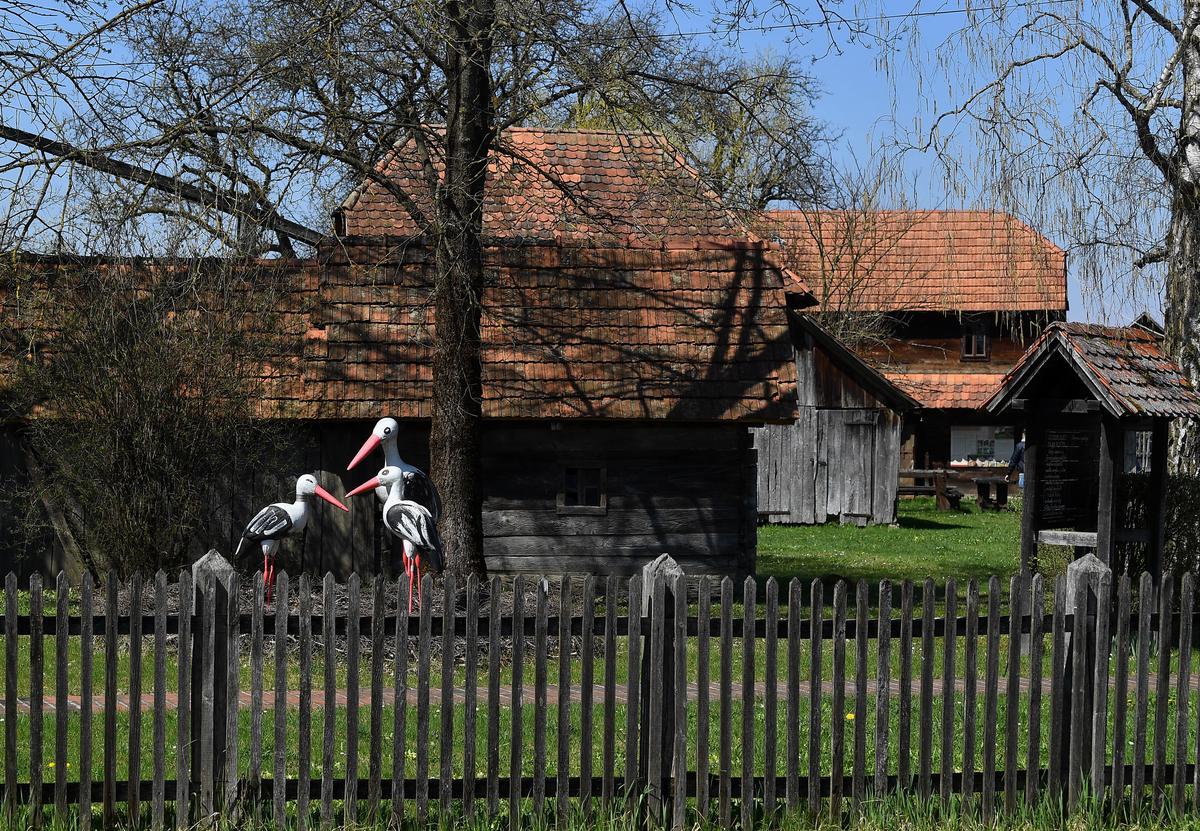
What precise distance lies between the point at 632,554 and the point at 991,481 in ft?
67.7

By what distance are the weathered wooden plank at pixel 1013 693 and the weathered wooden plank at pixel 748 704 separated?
1.21 metres

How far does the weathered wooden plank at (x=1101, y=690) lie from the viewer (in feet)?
22.2

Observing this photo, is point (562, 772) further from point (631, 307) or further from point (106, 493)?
point (631, 307)

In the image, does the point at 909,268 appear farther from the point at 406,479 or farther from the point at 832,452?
the point at 406,479

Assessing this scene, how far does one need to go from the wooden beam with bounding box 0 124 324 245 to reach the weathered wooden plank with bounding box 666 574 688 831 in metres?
5.74

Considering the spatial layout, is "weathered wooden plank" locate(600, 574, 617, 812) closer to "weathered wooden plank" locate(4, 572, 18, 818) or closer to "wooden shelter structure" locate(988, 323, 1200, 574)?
"weathered wooden plank" locate(4, 572, 18, 818)

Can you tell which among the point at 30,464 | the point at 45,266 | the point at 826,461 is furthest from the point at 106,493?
the point at 826,461

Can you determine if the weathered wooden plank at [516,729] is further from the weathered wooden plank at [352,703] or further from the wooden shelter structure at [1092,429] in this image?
the wooden shelter structure at [1092,429]

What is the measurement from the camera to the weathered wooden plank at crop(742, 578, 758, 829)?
6.31 meters

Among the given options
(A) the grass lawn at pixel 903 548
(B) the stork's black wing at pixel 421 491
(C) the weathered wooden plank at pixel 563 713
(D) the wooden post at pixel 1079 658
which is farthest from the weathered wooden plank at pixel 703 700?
(A) the grass lawn at pixel 903 548

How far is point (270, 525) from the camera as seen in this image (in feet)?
39.3

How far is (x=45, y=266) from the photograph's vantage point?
50.3 feet

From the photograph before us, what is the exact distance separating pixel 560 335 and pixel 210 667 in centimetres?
970

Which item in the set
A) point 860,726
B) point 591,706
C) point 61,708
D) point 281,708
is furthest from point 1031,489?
point 61,708
